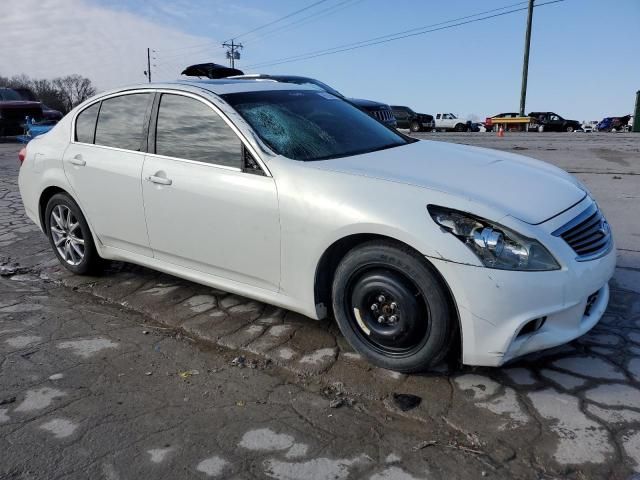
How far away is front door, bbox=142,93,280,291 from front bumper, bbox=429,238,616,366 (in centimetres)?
110

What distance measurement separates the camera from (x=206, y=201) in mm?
3510

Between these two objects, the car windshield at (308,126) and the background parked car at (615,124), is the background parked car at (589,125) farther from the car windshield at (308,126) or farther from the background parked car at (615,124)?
the car windshield at (308,126)

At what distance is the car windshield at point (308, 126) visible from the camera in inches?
137

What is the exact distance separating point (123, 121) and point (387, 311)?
2540 millimetres

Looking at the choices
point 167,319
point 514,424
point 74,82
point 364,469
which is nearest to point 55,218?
point 167,319

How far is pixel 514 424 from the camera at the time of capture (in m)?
2.57

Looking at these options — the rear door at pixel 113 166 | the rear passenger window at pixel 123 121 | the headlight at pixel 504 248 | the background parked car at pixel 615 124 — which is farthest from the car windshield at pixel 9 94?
the background parked car at pixel 615 124

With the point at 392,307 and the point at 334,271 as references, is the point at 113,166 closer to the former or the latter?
the point at 334,271

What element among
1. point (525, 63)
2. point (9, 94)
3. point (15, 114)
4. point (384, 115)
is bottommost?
point (384, 115)

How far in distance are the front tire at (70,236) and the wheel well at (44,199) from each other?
0.05 m

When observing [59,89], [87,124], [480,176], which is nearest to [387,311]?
[480,176]

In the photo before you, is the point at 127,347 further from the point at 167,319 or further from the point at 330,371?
the point at 330,371

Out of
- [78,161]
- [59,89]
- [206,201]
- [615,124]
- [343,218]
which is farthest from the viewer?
[59,89]

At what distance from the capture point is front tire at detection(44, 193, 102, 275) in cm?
459
